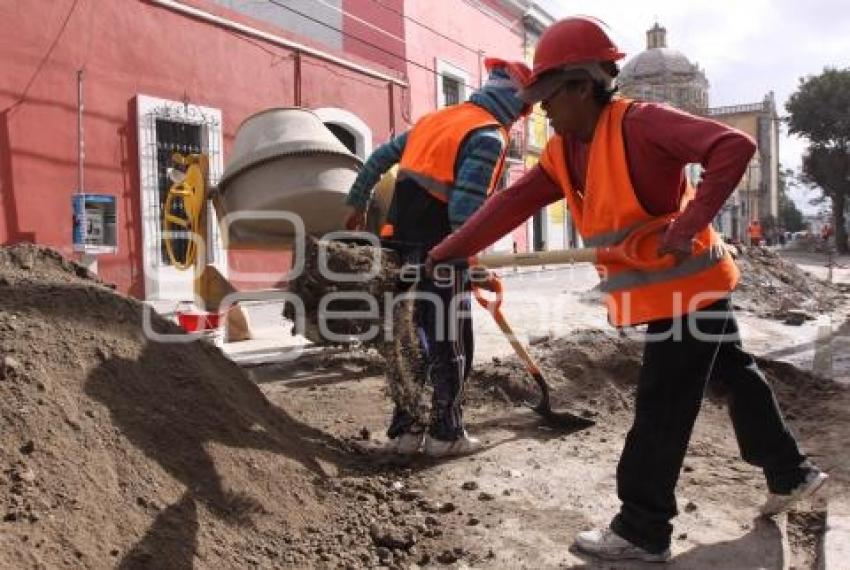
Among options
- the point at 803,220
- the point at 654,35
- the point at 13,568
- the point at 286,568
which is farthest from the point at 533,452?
the point at 803,220

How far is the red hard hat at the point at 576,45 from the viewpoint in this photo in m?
2.35

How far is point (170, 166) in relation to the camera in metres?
9.14

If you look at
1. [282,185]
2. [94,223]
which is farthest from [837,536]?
[94,223]

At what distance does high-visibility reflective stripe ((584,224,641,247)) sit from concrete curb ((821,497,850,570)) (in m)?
1.17

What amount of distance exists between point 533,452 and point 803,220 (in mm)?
84109

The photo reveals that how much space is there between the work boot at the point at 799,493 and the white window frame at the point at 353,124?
964 centimetres

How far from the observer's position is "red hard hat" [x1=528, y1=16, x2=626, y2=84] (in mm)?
2348

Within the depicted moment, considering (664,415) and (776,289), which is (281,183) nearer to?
(664,415)

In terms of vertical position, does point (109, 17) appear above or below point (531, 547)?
above

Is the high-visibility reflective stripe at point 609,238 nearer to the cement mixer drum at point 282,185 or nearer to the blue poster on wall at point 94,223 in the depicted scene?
the cement mixer drum at point 282,185

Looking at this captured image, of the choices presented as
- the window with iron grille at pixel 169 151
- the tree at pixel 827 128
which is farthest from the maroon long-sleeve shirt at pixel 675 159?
the tree at pixel 827 128

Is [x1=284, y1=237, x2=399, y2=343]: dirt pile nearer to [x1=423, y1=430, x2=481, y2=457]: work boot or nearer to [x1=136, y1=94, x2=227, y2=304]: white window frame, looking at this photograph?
[x1=423, y1=430, x2=481, y2=457]: work boot

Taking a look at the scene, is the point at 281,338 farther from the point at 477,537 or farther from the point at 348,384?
the point at 477,537

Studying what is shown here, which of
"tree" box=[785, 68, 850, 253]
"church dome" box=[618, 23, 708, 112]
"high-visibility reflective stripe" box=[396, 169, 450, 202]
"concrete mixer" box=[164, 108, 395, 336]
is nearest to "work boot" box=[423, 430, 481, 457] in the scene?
"high-visibility reflective stripe" box=[396, 169, 450, 202]
